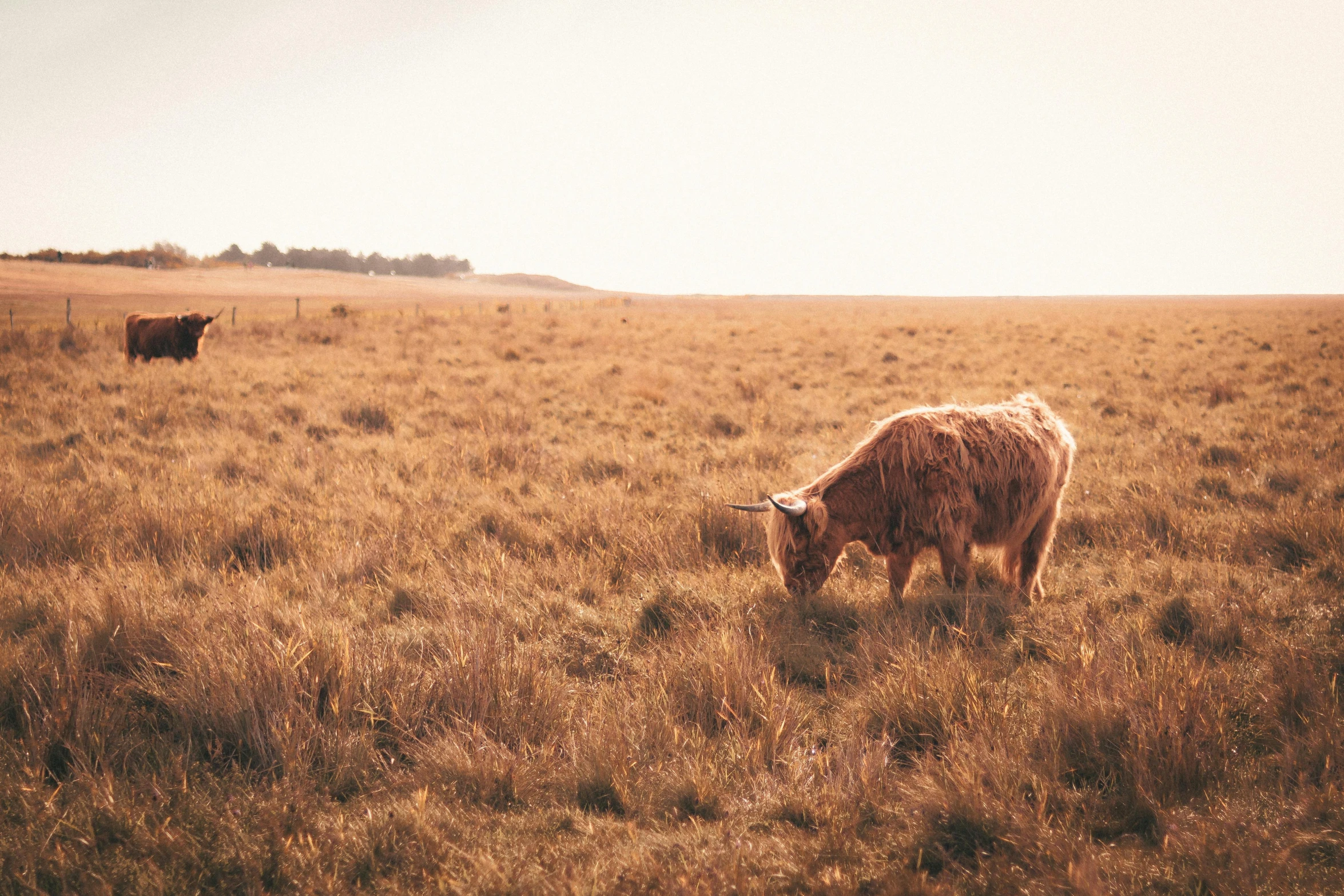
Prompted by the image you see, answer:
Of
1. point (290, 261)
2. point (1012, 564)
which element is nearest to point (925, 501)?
point (1012, 564)

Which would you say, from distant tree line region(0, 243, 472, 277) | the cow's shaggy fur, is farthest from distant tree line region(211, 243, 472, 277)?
the cow's shaggy fur

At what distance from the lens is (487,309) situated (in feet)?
157

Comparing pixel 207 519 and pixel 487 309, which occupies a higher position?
pixel 487 309

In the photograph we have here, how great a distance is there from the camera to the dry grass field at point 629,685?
227 centimetres

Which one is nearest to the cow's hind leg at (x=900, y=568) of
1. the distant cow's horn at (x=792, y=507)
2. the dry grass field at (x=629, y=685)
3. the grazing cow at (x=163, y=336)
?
the dry grass field at (x=629, y=685)

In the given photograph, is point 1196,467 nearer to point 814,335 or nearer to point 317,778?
point 317,778

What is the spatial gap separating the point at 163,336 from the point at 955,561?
2029 cm

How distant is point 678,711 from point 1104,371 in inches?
699

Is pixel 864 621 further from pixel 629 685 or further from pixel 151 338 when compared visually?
pixel 151 338

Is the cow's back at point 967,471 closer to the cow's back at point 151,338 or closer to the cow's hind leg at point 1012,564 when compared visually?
the cow's hind leg at point 1012,564

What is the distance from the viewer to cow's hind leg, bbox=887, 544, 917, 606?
4.44 m

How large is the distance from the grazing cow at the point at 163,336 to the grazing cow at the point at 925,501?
61.7 feet

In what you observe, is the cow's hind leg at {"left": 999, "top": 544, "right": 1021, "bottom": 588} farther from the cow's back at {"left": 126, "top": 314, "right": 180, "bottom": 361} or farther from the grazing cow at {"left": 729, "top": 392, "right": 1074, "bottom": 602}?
the cow's back at {"left": 126, "top": 314, "right": 180, "bottom": 361}

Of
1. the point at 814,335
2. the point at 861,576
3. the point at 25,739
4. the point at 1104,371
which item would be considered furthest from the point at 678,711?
the point at 814,335
